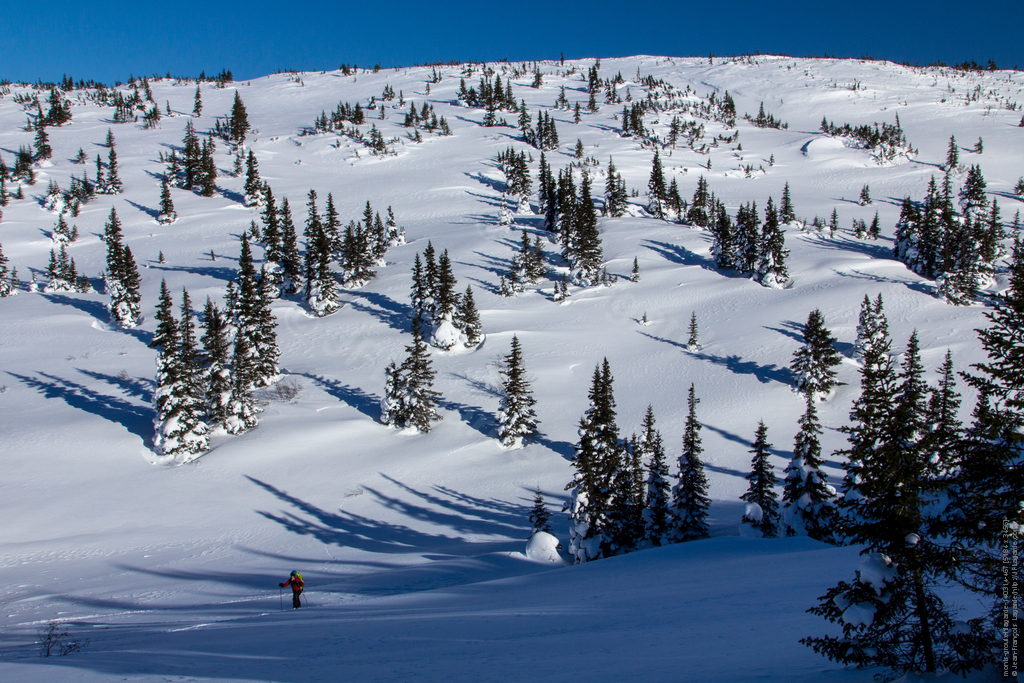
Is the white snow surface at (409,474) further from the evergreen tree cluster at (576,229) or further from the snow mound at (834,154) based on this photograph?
the snow mound at (834,154)

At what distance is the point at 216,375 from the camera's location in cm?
4588

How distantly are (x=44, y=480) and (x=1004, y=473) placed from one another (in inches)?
1903

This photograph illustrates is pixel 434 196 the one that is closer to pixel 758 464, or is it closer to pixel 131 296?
pixel 131 296

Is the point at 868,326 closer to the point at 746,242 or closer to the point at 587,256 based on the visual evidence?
the point at 746,242

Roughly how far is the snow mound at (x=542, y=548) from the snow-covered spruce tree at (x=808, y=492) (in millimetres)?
11449

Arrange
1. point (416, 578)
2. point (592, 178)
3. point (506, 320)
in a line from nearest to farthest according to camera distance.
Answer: point (416, 578), point (506, 320), point (592, 178)

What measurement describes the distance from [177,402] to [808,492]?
4284cm

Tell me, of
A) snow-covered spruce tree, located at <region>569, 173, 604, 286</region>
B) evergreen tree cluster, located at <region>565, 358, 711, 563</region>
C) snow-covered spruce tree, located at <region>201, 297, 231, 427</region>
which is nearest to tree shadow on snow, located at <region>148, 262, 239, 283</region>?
snow-covered spruce tree, located at <region>201, 297, 231, 427</region>

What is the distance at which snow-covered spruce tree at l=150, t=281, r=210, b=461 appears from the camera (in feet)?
135

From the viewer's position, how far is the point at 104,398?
4941 centimetres

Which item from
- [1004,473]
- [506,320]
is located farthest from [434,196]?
[1004,473]

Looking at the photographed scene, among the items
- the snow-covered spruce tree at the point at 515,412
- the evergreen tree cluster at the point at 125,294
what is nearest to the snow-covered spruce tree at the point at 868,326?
the snow-covered spruce tree at the point at 515,412

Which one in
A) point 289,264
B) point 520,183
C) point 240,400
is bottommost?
point 240,400

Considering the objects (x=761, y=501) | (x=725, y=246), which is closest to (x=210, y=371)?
(x=761, y=501)
